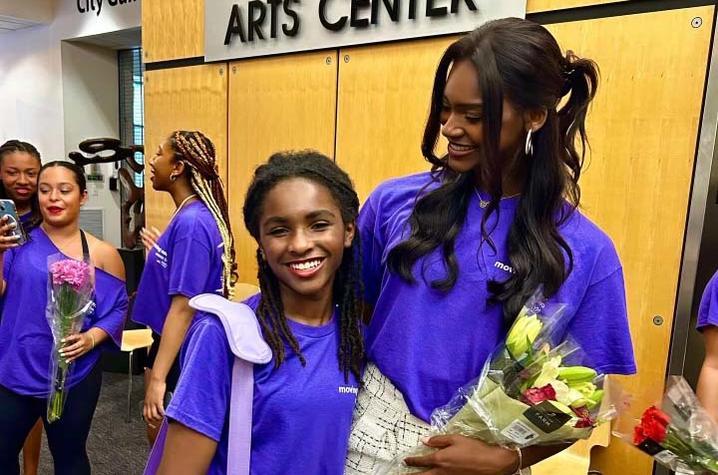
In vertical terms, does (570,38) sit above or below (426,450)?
above

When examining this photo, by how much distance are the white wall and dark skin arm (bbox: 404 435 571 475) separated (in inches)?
249

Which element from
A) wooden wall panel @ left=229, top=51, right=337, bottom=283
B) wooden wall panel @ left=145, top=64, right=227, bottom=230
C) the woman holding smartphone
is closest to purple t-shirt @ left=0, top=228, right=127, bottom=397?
the woman holding smartphone

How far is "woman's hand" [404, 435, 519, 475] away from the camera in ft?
2.85

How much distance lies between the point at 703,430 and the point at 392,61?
210 cm

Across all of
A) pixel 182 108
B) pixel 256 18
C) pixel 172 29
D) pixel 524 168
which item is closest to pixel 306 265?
pixel 524 168

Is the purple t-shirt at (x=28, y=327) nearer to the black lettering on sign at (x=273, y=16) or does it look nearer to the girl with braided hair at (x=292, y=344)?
the girl with braided hair at (x=292, y=344)

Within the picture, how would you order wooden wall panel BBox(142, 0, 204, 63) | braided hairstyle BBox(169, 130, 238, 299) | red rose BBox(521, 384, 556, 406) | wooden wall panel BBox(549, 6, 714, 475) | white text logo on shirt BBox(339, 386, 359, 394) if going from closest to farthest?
1. red rose BBox(521, 384, 556, 406)
2. white text logo on shirt BBox(339, 386, 359, 394)
3. wooden wall panel BBox(549, 6, 714, 475)
4. braided hairstyle BBox(169, 130, 238, 299)
5. wooden wall panel BBox(142, 0, 204, 63)

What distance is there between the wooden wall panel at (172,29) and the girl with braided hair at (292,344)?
2650mm

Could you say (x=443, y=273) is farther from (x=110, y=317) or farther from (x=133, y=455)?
(x=133, y=455)

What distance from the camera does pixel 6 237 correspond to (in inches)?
73.6

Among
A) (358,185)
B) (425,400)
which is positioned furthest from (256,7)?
(425,400)

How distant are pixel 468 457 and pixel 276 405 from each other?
34 cm

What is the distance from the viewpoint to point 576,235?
98cm

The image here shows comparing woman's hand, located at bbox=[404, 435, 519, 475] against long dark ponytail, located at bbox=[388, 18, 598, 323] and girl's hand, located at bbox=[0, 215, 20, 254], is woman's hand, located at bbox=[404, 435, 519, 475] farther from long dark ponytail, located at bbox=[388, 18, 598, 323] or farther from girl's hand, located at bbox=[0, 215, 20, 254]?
girl's hand, located at bbox=[0, 215, 20, 254]
